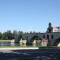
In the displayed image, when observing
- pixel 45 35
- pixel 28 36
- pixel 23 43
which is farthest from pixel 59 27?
pixel 23 43

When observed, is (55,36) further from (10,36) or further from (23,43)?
(10,36)

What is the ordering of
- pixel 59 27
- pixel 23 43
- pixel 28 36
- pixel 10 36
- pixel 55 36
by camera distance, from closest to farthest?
pixel 23 43 → pixel 55 36 → pixel 28 36 → pixel 59 27 → pixel 10 36

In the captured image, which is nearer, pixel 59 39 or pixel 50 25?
pixel 59 39

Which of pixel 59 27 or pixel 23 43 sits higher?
pixel 59 27

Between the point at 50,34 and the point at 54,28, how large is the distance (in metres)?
24.8

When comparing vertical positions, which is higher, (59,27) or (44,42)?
(59,27)

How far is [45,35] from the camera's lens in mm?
68688

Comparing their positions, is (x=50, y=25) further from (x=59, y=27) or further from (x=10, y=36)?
(x=10, y=36)

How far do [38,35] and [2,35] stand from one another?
3210 inches

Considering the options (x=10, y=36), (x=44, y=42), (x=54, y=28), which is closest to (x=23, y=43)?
(x=44, y=42)

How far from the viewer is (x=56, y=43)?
62656 mm

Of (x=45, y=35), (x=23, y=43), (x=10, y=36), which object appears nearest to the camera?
(x=23, y=43)

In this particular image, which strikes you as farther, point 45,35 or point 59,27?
point 59,27

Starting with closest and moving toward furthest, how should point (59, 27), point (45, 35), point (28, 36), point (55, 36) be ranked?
1. point (55, 36)
2. point (45, 35)
3. point (28, 36)
4. point (59, 27)
